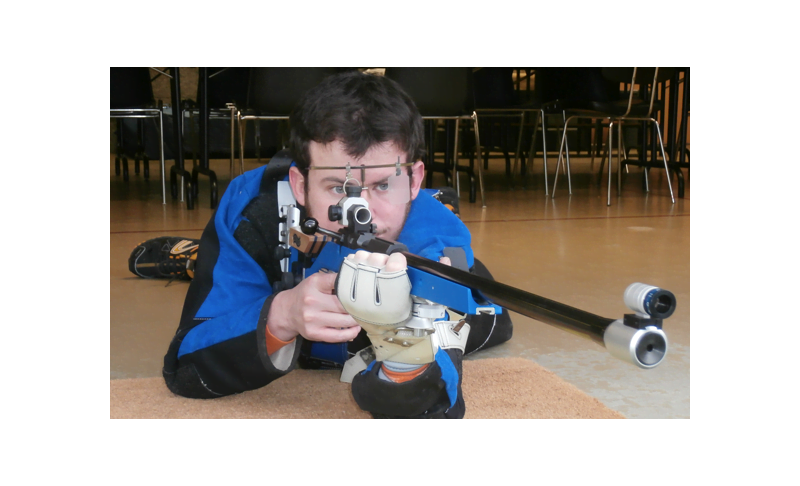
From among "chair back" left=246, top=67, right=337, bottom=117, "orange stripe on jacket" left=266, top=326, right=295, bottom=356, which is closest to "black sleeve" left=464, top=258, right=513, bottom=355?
"orange stripe on jacket" left=266, top=326, right=295, bottom=356

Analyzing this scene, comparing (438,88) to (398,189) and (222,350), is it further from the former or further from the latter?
(222,350)

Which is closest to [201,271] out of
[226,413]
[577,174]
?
[226,413]

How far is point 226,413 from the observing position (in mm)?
1302

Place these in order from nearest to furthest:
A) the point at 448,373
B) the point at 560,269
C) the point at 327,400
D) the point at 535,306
A: the point at 535,306 < the point at 448,373 < the point at 327,400 < the point at 560,269

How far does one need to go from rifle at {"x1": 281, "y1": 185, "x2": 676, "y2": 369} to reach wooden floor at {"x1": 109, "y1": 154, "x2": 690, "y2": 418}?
0.66 meters

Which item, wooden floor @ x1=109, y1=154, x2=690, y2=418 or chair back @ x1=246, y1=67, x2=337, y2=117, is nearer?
wooden floor @ x1=109, y1=154, x2=690, y2=418

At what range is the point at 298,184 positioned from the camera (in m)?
1.33

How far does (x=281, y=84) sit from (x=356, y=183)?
8.57 feet

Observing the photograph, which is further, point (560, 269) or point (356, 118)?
point (560, 269)

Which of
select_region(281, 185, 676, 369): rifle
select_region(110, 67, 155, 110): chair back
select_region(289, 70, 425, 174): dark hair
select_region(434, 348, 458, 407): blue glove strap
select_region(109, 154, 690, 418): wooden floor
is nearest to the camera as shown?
select_region(281, 185, 676, 369): rifle

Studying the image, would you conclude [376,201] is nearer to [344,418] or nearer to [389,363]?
[389,363]

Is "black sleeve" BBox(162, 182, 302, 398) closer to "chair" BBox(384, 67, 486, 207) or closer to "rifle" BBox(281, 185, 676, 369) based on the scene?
"rifle" BBox(281, 185, 676, 369)

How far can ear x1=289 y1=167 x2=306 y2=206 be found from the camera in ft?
4.29

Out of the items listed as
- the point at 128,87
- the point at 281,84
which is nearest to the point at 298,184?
the point at 281,84
